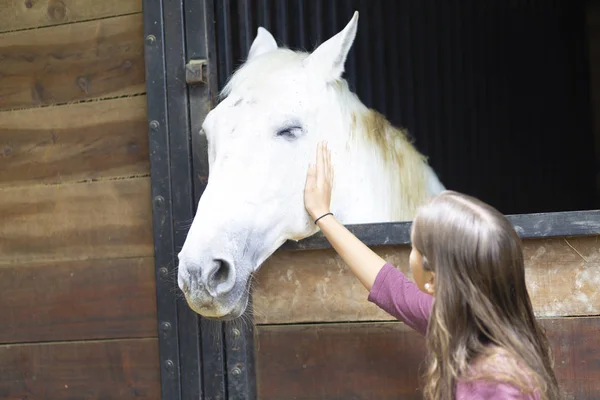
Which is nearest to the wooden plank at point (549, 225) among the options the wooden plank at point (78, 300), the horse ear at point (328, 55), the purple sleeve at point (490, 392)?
the horse ear at point (328, 55)

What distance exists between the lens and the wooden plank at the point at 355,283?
1473mm

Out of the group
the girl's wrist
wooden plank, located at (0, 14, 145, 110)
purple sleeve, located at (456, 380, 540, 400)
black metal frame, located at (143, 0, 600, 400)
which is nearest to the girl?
purple sleeve, located at (456, 380, 540, 400)

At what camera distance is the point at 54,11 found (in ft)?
6.35

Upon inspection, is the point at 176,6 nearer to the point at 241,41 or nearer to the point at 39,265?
the point at 241,41

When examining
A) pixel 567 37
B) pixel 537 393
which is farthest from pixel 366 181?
pixel 567 37

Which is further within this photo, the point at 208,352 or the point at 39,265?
the point at 39,265

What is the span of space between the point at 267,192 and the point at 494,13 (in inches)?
84.2

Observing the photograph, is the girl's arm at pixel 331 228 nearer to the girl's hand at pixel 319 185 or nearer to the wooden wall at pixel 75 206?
the girl's hand at pixel 319 185

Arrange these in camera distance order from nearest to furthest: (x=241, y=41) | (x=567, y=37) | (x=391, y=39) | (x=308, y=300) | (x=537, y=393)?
1. (x=537, y=393)
2. (x=308, y=300)
3. (x=241, y=41)
4. (x=391, y=39)
5. (x=567, y=37)

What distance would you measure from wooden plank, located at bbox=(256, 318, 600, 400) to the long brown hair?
1.55 feet

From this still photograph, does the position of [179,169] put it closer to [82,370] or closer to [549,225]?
[82,370]

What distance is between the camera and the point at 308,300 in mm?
1663

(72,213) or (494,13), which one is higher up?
(494,13)

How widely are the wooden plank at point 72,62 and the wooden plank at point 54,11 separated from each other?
0.02 m
